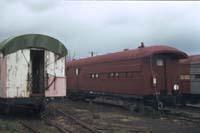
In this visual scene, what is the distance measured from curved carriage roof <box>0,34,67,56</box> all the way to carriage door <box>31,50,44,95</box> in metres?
0.52

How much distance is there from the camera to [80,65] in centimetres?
2744

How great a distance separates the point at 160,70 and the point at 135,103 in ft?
6.84

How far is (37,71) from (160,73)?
592 cm

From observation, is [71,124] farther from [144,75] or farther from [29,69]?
[144,75]

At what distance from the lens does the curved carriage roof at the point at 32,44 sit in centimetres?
1597

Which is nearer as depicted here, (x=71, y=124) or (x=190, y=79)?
(x=71, y=124)

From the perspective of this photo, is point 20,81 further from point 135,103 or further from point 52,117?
point 135,103

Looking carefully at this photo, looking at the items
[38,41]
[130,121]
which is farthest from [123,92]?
[38,41]

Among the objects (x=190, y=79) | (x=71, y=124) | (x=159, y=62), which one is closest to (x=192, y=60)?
(x=190, y=79)

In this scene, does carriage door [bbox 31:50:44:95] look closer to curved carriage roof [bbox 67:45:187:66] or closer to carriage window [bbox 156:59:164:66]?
curved carriage roof [bbox 67:45:187:66]

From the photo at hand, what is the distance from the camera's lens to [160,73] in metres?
19.1

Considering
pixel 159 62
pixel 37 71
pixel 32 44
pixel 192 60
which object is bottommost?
pixel 37 71

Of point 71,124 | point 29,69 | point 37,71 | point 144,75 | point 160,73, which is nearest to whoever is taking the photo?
point 71,124

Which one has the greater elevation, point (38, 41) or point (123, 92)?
point (38, 41)
